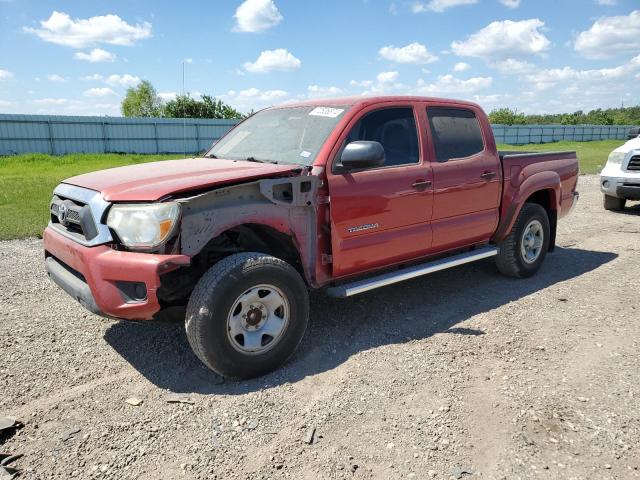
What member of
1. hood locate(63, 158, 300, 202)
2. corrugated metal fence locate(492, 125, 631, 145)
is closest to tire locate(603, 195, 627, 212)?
hood locate(63, 158, 300, 202)

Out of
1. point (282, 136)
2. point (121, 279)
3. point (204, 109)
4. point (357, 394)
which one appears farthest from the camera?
point (204, 109)

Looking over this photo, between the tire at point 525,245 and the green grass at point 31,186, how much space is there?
6669 millimetres

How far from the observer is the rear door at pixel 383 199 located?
390cm

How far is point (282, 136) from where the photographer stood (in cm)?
439

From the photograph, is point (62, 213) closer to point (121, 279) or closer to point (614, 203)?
point (121, 279)

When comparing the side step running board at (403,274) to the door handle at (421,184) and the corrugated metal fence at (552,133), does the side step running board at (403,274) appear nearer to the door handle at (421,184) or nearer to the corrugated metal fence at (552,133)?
the door handle at (421,184)

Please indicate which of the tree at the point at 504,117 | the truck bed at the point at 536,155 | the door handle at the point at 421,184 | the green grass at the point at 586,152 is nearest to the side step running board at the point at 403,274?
the door handle at the point at 421,184

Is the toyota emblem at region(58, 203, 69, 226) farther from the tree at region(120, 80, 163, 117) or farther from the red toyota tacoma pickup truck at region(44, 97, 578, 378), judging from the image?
the tree at region(120, 80, 163, 117)

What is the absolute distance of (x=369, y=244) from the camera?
409 cm

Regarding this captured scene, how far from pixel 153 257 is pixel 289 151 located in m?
1.57

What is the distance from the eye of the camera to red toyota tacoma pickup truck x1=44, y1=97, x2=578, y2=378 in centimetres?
318

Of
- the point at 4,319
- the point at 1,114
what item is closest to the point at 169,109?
the point at 1,114

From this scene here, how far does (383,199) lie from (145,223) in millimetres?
1886

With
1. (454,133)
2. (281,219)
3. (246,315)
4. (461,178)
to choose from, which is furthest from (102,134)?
(246,315)
